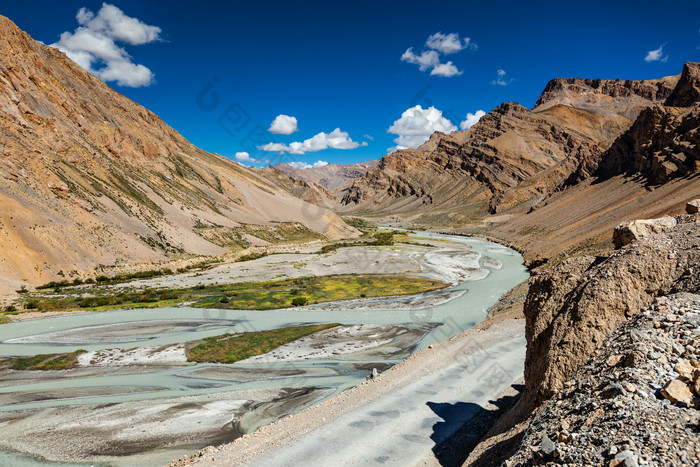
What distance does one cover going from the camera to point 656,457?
18.3 feet

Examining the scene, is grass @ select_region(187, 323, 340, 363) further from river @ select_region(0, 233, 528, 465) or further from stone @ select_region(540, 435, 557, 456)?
stone @ select_region(540, 435, 557, 456)

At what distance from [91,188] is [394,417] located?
86021mm

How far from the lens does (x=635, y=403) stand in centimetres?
669

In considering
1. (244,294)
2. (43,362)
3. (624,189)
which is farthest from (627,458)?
(624,189)

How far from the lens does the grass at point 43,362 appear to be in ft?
92.4

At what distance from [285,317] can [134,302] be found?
20746 mm

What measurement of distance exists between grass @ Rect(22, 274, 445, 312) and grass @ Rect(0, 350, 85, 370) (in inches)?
653

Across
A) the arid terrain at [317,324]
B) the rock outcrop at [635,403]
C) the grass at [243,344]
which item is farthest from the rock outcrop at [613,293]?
the grass at [243,344]

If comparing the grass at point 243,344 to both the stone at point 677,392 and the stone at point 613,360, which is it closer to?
the stone at point 613,360

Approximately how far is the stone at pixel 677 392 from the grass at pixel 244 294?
44305mm

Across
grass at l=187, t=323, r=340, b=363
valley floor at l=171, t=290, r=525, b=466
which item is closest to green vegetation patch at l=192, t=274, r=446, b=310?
grass at l=187, t=323, r=340, b=363

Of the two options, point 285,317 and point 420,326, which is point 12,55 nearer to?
point 285,317

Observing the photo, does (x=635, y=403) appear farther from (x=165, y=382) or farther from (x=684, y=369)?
(x=165, y=382)

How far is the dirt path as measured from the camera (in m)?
14.6
